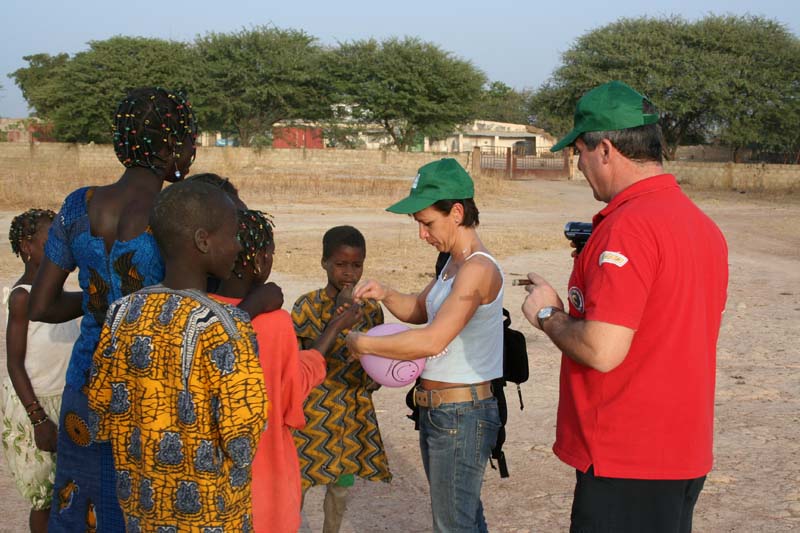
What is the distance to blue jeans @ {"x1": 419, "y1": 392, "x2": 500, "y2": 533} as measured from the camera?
2988 mm

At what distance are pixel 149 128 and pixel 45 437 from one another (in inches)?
55.0

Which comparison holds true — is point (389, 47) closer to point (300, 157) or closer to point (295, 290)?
point (300, 157)

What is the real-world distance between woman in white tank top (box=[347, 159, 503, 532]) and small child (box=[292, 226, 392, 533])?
2.31 feet

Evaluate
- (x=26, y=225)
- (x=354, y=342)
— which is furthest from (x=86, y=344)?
(x=26, y=225)

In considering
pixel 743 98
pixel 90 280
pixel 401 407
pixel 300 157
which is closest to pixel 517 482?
pixel 401 407

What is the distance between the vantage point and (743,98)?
3972 cm

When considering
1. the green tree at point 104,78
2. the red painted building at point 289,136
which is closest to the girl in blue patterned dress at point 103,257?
the green tree at point 104,78

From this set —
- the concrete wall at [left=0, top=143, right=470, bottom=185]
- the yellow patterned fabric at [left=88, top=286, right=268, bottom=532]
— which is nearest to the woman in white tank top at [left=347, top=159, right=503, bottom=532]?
the yellow patterned fabric at [left=88, top=286, right=268, bottom=532]

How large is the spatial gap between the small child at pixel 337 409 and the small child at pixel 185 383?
131 centimetres

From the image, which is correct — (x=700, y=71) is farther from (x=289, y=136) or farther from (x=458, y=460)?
(x=458, y=460)

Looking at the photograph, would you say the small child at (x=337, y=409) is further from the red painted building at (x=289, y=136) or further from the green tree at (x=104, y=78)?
the red painted building at (x=289, y=136)

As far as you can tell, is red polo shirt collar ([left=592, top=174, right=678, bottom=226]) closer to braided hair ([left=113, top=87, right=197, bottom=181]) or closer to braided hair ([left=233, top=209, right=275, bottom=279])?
braided hair ([left=233, top=209, right=275, bottom=279])

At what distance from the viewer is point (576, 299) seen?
8.21ft

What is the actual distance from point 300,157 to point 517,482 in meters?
34.2
